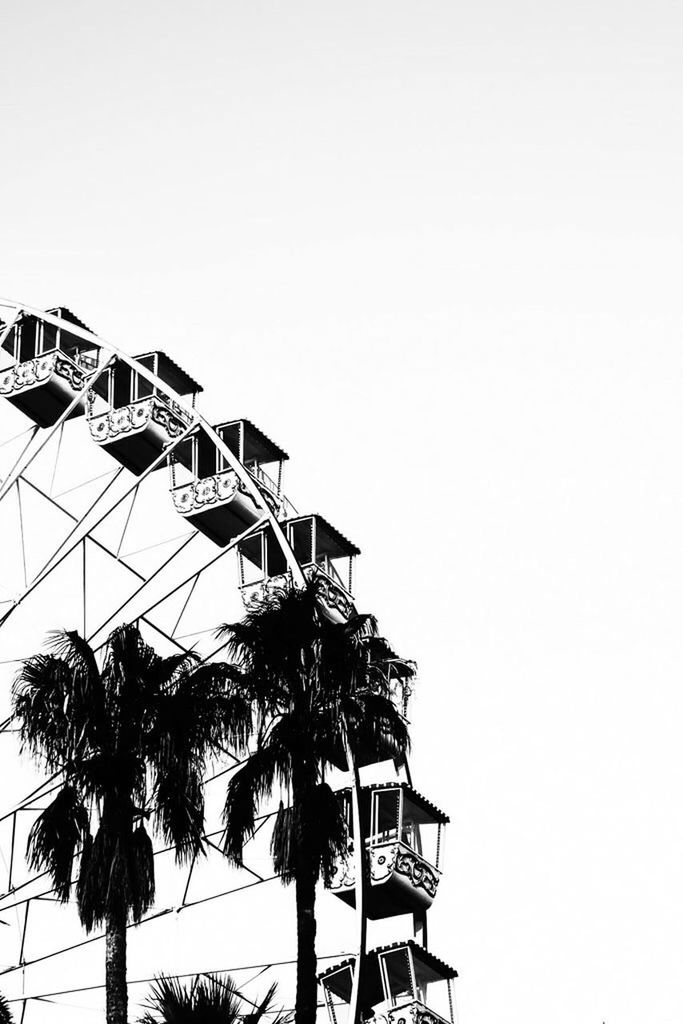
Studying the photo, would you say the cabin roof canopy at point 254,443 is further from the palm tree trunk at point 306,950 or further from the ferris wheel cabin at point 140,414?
the palm tree trunk at point 306,950

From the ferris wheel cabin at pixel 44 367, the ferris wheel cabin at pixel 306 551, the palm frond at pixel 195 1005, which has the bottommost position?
the palm frond at pixel 195 1005

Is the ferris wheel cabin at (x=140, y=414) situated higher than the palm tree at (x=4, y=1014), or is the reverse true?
the ferris wheel cabin at (x=140, y=414)

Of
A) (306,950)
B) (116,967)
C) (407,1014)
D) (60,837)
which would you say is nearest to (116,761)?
(60,837)

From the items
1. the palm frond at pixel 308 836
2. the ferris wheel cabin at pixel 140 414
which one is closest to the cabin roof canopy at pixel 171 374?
the ferris wheel cabin at pixel 140 414

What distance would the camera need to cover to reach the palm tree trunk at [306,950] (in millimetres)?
38031

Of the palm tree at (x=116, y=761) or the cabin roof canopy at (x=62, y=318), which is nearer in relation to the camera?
the palm tree at (x=116, y=761)

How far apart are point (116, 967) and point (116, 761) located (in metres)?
3.84

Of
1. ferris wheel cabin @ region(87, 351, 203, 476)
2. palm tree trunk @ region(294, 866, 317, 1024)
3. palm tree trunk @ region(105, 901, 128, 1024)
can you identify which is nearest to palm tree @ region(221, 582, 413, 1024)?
palm tree trunk @ region(294, 866, 317, 1024)

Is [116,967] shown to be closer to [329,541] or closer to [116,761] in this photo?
[116,761]

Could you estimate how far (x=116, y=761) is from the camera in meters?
38.4

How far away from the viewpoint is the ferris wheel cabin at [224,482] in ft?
159

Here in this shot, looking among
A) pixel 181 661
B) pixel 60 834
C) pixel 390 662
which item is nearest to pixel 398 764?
pixel 390 662

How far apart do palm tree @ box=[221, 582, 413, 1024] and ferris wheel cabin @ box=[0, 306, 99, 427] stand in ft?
36.3

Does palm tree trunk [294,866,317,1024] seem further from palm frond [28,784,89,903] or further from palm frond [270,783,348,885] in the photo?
palm frond [28,784,89,903]
